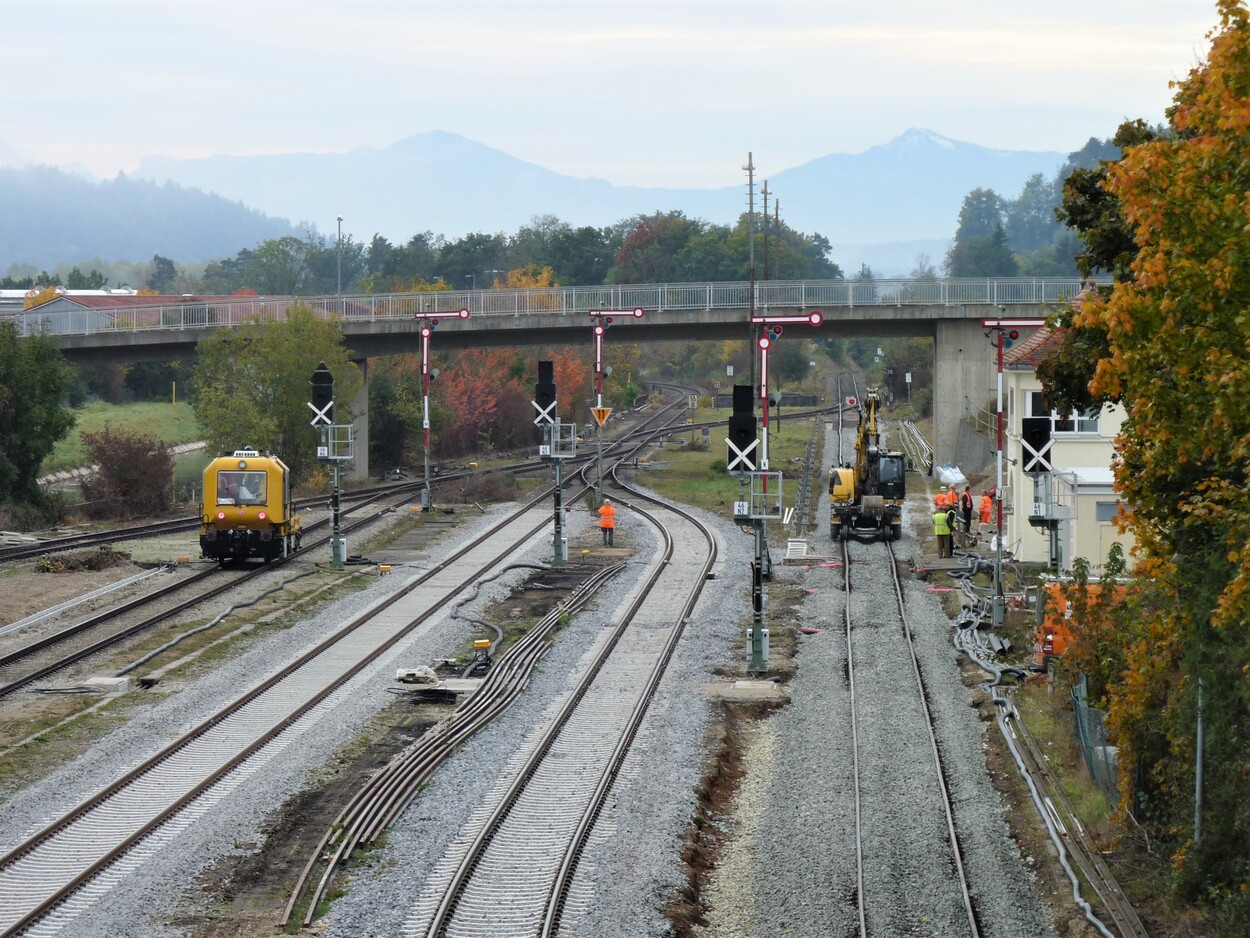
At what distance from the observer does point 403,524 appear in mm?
45375

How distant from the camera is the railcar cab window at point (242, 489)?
35.2 metres

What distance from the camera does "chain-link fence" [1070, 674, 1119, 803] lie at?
17438 mm

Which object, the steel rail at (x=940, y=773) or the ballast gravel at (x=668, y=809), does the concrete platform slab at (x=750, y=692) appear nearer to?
the ballast gravel at (x=668, y=809)

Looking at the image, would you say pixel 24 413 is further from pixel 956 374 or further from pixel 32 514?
pixel 956 374

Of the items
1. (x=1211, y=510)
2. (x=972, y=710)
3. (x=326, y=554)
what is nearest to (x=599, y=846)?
(x=1211, y=510)

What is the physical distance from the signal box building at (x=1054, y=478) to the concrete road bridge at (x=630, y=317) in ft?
43.4

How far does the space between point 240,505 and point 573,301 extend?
26.8 metres

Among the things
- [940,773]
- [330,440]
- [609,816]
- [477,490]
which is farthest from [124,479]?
[940,773]

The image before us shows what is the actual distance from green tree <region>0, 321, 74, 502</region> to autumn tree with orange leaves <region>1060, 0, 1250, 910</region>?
134 ft

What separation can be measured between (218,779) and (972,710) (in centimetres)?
1085

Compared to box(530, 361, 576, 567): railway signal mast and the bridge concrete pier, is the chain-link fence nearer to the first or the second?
box(530, 361, 576, 567): railway signal mast

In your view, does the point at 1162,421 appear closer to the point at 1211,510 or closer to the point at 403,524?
the point at 1211,510

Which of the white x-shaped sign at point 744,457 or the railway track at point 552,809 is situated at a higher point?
the white x-shaped sign at point 744,457

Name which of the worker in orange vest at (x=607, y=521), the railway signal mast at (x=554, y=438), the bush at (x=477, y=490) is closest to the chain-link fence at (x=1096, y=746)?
the railway signal mast at (x=554, y=438)
